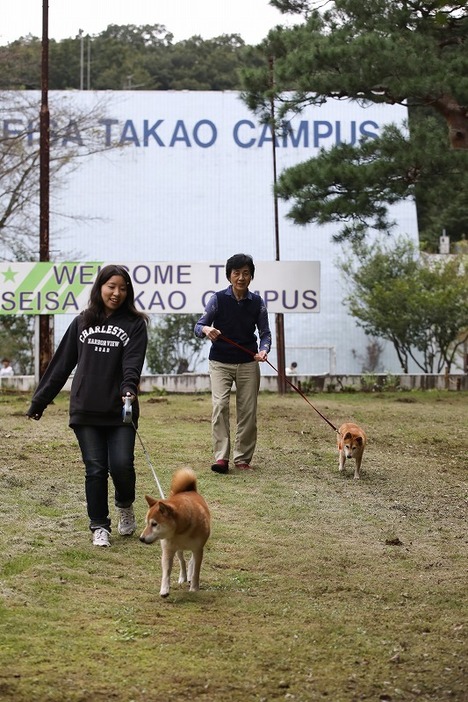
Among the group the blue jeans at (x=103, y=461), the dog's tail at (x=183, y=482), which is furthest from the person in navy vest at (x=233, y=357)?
the dog's tail at (x=183, y=482)

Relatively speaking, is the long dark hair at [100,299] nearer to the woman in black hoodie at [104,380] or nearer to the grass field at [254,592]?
the woman in black hoodie at [104,380]

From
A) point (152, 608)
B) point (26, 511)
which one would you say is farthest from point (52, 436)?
point (152, 608)

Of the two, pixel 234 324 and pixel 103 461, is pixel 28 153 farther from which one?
pixel 103 461

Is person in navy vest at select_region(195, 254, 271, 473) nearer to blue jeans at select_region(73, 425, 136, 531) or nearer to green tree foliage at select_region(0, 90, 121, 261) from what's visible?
blue jeans at select_region(73, 425, 136, 531)

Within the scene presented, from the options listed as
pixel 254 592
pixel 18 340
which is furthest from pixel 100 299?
pixel 18 340

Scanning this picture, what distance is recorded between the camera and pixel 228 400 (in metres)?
11.7

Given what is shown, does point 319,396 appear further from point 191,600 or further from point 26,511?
point 191,600

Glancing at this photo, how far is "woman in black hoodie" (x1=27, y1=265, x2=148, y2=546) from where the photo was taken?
313 inches

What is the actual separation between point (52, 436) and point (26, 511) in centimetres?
564

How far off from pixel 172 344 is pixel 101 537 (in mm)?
26220

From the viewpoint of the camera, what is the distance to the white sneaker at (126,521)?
8359mm

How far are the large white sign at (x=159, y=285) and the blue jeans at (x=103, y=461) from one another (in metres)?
14.8

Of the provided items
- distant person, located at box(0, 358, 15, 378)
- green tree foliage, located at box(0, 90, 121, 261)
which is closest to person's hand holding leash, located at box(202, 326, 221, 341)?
distant person, located at box(0, 358, 15, 378)

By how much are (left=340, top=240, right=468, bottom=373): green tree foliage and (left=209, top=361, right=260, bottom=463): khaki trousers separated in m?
19.5
